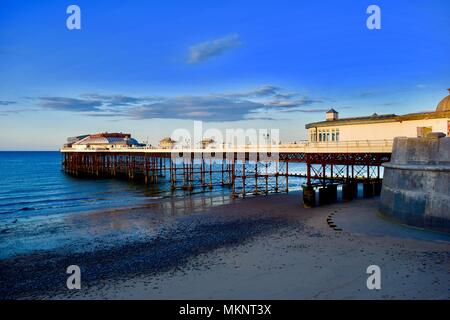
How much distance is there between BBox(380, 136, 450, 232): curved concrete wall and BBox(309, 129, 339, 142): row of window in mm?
10524

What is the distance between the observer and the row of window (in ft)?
99.0

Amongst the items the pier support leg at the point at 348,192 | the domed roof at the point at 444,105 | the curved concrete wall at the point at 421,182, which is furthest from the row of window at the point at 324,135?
the curved concrete wall at the point at 421,182

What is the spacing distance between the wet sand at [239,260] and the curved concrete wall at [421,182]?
87 cm

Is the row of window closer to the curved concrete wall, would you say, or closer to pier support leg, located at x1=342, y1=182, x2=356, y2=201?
pier support leg, located at x1=342, y1=182, x2=356, y2=201

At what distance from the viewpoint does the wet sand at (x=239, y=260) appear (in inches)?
426

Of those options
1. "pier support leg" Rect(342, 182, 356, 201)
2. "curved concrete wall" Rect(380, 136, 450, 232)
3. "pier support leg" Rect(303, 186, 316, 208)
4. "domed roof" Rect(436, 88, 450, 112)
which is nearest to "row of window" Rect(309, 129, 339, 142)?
"pier support leg" Rect(342, 182, 356, 201)

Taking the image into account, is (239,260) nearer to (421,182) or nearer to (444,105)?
(421,182)

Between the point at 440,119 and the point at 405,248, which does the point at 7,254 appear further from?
the point at 440,119

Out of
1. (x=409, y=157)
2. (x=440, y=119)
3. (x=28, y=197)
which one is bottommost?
(x=28, y=197)
